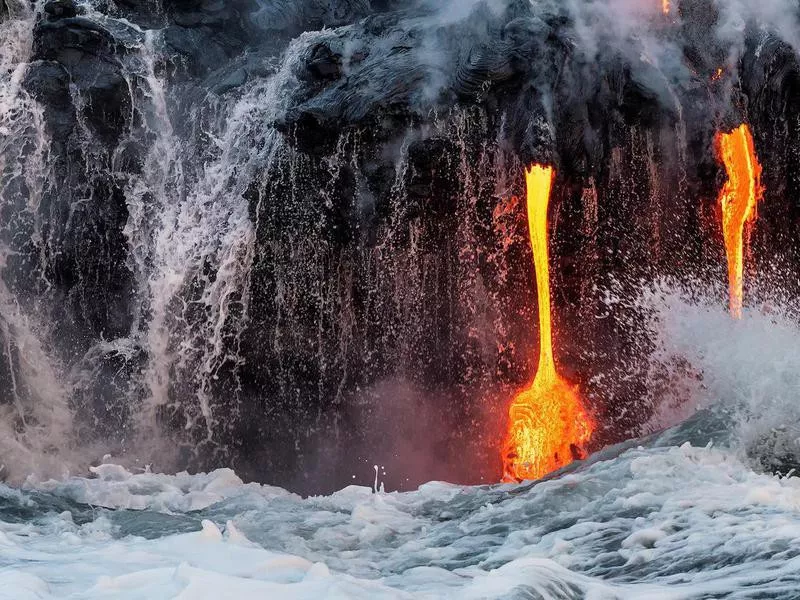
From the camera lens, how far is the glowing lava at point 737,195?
996 cm

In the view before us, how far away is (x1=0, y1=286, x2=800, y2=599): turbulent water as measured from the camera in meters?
4.22

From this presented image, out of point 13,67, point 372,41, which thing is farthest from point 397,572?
point 13,67

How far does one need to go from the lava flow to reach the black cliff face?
0.17 metres

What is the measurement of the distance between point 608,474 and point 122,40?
23.5ft

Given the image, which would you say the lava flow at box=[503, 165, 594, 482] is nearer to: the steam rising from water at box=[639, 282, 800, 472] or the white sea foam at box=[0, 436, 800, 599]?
the steam rising from water at box=[639, 282, 800, 472]

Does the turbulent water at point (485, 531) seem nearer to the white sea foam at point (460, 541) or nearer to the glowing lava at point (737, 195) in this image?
the white sea foam at point (460, 541)

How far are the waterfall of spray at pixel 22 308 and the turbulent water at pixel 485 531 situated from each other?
184 cm

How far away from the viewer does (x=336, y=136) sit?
9758mm

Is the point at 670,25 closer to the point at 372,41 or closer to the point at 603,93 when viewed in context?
the point at 603,93

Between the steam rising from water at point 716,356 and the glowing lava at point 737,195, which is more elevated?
the glowing lava at point 737,195

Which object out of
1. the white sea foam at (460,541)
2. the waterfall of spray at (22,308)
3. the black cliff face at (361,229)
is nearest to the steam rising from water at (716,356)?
the black cliff face at (361,229)

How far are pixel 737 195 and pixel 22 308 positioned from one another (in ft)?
25.4

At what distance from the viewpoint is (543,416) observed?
34.3 ft

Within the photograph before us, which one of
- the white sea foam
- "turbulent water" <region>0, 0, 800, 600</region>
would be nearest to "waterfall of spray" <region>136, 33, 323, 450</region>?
"turbulent water" <region>0, 0, 800, 600</region>
